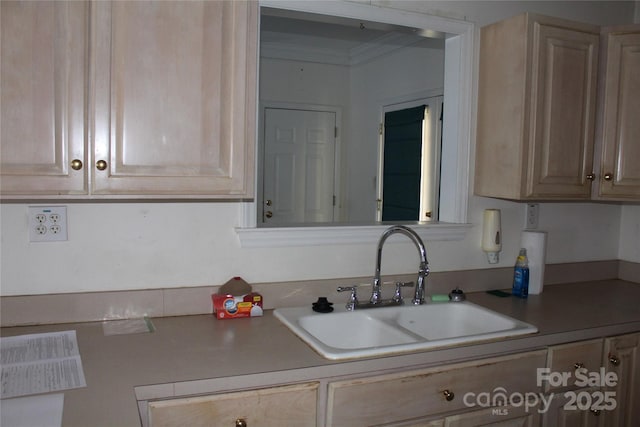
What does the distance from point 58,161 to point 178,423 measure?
75cm

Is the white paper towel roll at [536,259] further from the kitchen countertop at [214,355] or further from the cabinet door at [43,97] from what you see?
the cabinet door at [43,97]

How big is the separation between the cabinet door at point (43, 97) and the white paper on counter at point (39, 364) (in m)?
0.45

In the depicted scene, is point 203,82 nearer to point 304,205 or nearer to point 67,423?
point 67,423

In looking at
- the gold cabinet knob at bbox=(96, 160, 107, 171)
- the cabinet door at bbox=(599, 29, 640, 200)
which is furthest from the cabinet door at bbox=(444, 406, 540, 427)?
the gold cabinet knob at bbox=(96, 160, 107, 171)

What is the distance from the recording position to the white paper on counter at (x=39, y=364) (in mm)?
1290

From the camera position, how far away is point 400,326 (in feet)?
6.16

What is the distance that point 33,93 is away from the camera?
1.38m

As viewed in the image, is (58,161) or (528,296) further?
(528,296)

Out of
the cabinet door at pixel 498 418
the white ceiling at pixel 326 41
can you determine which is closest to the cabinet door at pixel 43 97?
the cabinet door at pixel 498 418

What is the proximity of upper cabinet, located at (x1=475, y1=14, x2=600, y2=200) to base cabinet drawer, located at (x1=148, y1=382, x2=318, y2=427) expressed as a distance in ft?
4.12

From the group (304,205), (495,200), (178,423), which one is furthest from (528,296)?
(304,205)

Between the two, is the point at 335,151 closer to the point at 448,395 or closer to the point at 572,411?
the point at 572,411

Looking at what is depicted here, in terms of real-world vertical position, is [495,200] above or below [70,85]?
below

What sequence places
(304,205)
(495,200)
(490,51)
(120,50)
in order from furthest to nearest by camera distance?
(304,205) → (495,200) → (490,51) → (120,50)
